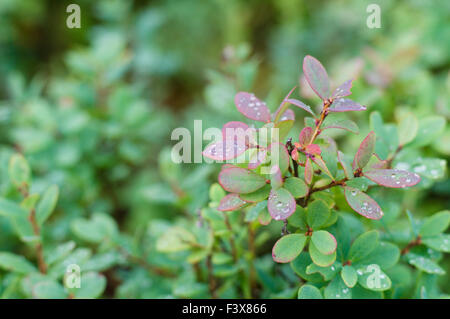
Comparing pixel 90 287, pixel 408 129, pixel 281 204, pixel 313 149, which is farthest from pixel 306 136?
pixel 90 287

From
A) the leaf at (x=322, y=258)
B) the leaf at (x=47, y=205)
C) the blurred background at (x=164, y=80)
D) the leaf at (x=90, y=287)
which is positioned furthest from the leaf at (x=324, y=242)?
the leaf at (x=47, y=205)

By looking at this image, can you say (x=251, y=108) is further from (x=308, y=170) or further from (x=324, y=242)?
(x=324, y=242)

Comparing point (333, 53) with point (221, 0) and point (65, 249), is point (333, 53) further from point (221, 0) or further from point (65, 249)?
point (65, 249)

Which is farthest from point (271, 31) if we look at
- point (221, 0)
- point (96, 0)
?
point (96, 0)

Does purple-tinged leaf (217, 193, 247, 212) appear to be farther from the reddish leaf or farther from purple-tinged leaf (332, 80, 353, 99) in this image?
purple-tinged leaf (332, 80, 353, 99)

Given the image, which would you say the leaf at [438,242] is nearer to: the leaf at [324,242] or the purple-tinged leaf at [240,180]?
the leaf at [324,242]
